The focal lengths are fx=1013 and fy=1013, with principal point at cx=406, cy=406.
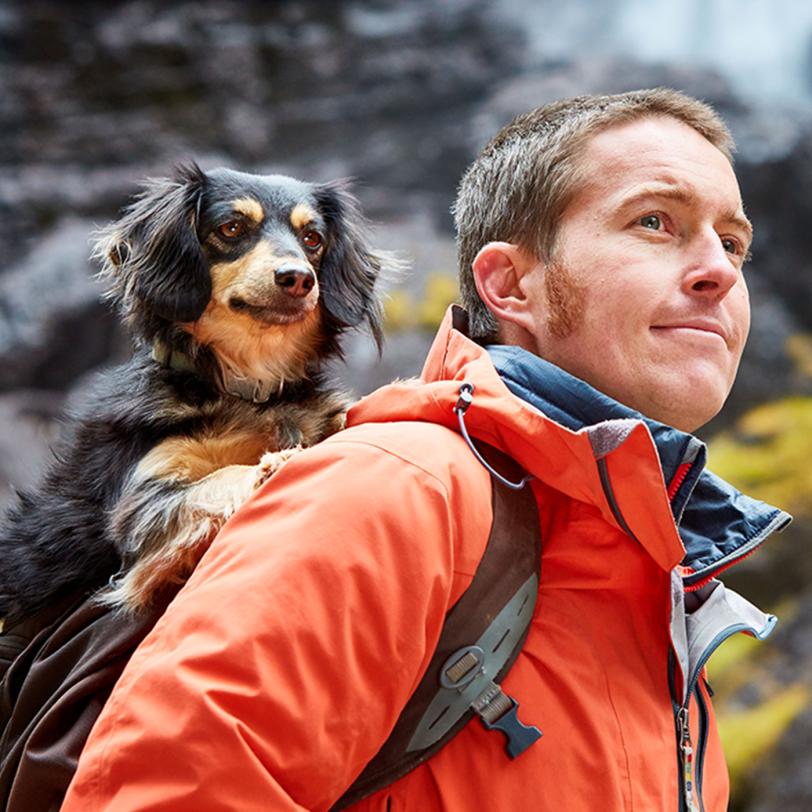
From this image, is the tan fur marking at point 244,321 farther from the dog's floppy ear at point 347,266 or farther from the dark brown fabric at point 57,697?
the dark brown fabric at point 57,697

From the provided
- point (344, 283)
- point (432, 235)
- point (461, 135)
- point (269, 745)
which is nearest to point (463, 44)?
point (461, 135)

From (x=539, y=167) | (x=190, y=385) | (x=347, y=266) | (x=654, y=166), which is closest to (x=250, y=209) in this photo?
(x=347, y=266)

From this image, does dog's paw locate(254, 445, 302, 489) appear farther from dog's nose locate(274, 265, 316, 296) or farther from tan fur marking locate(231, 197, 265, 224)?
tan fur marking locate(231, 197, 265, 224)

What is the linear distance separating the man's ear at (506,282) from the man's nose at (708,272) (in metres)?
0.27

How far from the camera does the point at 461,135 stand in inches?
377

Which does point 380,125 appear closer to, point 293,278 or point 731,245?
point 293,278

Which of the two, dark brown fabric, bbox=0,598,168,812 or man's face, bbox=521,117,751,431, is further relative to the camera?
man's face, bbox=521,117,751,431

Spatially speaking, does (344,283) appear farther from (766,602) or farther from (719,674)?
(766,602)

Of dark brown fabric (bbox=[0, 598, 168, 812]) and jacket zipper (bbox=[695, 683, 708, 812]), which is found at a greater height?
jacket zipper (bbox=[695, 683, 708, 812])

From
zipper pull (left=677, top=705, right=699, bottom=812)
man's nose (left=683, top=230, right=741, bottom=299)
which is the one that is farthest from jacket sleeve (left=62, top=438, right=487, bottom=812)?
man's nose (left=683, top=230, right=741, bottom=299)

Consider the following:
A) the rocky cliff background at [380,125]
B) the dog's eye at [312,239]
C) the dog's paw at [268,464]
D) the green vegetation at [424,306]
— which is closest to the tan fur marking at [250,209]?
the dog's eye at [312,239]

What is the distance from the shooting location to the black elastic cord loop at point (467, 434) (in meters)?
1.41

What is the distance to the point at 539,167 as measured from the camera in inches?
74.5

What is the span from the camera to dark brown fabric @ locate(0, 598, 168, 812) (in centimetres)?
156
